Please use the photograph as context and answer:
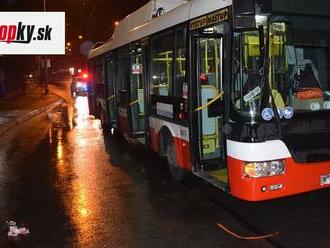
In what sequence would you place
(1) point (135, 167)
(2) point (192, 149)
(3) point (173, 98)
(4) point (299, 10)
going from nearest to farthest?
(4) point (299, 10) < (2) point (192, 149) < (3) point (173, 98) < (1) point (135, 167)

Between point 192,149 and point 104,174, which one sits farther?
point 104,174

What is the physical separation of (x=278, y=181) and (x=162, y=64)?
380cm

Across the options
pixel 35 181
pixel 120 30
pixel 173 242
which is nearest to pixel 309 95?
pixel 173 242

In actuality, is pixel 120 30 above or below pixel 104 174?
above

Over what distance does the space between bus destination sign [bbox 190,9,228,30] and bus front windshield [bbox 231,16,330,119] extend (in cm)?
42

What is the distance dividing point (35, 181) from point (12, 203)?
156 centimetres

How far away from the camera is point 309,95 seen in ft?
21.6

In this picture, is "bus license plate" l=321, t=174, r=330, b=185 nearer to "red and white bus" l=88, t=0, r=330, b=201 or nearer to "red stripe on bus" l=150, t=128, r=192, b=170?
"red and white bus" l=88, t=0, r=330, b=201

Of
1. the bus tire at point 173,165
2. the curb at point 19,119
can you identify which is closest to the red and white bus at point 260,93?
the bus tire at point 173,165

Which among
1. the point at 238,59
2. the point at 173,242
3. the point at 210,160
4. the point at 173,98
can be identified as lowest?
the point at 173,242

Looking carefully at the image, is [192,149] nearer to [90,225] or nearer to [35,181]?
[90,225]

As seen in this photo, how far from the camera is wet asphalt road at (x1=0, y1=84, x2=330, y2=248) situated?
613 cm

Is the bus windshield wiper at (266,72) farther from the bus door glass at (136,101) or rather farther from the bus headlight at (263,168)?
the bus door glass at (136,101)

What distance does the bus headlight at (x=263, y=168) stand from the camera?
6230 mm
